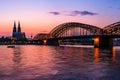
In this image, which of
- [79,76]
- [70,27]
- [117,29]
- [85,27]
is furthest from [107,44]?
[79,76]

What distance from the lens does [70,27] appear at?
638 ft

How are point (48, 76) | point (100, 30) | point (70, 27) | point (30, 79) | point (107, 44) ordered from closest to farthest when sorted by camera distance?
point (30, 79), point (48, 76), point (107, 44), point (100, 30), point (70, 27)

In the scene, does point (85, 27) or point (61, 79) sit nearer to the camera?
point (61, 79)

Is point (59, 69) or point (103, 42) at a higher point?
point (103, 42)

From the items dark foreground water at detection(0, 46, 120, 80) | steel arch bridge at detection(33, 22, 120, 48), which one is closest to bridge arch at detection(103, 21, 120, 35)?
steel arch bridge at detection(33, 22, 120, 48)

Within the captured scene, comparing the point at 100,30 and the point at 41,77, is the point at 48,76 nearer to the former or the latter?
the point at 41,77

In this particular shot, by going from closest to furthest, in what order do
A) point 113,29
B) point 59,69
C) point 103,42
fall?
point 59,69 < point 103,42 < point 113,29

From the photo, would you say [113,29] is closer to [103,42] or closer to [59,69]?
[103,42]

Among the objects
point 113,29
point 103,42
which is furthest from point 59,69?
point 113,29

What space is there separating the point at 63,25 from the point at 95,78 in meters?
172

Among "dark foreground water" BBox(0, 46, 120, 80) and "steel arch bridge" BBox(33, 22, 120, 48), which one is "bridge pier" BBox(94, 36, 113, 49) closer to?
"steel arch bridge" BBox(33, 22, 120, 48)

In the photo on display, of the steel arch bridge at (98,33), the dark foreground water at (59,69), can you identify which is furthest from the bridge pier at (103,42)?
the dark foreground water at (59,69)

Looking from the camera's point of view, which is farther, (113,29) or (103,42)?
(113,29)

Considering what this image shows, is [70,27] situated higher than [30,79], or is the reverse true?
[70,27]
